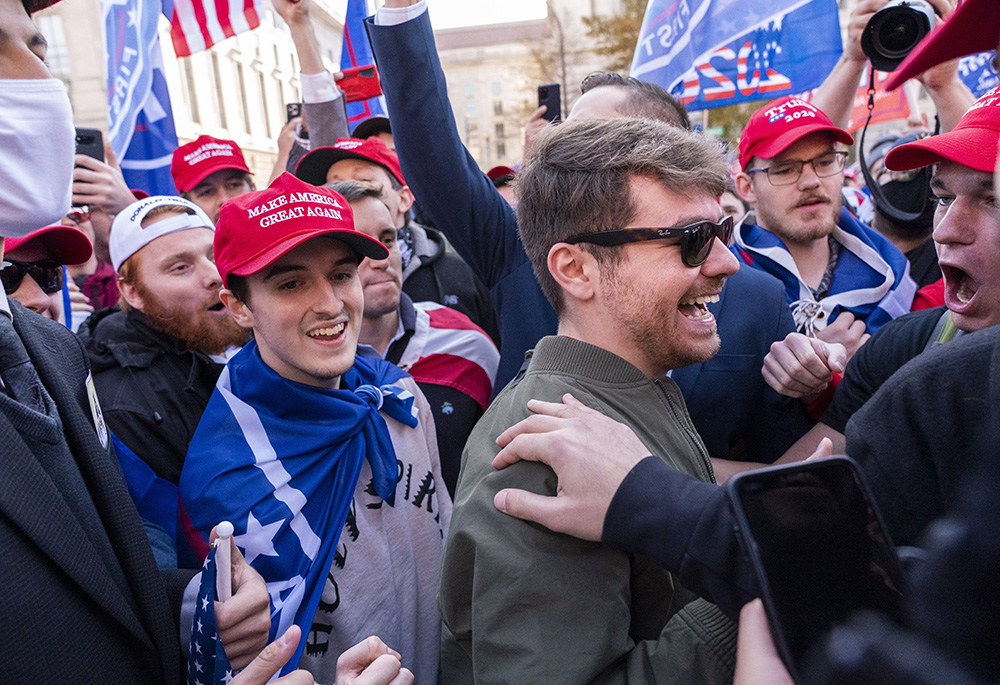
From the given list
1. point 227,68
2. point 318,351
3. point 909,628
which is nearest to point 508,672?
point 909,628

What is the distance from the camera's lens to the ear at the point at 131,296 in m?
2.67

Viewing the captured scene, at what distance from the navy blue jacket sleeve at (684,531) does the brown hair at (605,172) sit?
1.93 ft

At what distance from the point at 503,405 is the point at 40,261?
6.96 feet

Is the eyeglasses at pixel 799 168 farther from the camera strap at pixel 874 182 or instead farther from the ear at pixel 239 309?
the ear at pixel 239 309

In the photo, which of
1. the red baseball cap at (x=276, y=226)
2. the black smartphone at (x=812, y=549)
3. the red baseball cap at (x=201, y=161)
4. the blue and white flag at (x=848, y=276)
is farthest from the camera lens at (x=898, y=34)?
the red baseball cap at (x=201, y=161)

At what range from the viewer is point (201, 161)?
4.42 m

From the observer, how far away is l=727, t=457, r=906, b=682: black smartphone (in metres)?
0.81

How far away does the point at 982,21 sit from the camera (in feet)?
3.37

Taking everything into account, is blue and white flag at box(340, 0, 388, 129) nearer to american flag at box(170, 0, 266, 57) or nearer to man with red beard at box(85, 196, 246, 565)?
american flag at box(170, 0, 266, 57)

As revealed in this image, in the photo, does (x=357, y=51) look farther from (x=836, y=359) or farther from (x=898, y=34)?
(x=836, y=359)

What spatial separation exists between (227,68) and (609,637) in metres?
30.8

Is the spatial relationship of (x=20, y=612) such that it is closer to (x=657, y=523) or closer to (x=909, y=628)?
(x=657, y=523)

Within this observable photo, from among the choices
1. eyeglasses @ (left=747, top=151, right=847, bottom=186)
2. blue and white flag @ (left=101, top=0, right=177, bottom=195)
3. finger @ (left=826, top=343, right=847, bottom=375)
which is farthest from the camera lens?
blue and white flag @ (left=101, top=0, right=177, bottom=195)

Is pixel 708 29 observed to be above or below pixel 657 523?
above
